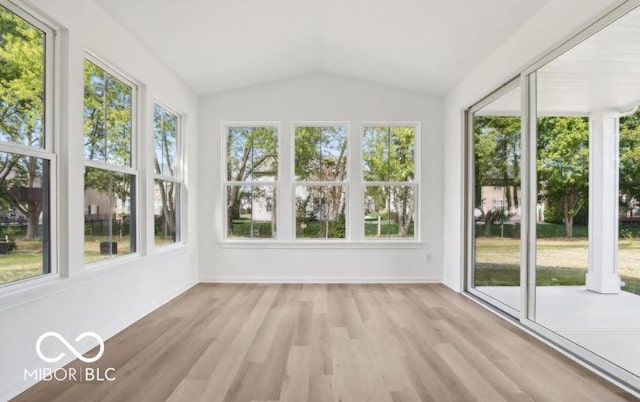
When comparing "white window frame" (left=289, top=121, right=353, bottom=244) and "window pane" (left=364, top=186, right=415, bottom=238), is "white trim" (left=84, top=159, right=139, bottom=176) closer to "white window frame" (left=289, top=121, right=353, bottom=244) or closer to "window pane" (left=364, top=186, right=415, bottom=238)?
"white window frame" (left=289, top=121, right=353, bottom=244)

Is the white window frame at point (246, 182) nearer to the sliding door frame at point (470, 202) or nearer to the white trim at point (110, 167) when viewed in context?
the white trim at point (110, 167)

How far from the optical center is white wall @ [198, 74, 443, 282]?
543cm

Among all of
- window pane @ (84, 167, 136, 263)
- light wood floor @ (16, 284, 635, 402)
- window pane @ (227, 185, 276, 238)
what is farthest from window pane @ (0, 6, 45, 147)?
window pane @ (227, 185, 276, 238)

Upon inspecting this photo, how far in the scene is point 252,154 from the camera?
18.1ft

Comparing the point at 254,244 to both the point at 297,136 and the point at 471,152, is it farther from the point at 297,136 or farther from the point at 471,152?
the point at 471,152

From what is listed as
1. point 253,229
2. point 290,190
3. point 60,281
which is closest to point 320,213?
point 290,190

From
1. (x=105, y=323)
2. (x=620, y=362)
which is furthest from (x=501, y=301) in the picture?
(x=105, y=323)

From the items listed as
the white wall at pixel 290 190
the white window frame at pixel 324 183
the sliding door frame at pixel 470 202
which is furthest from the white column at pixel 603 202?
the white window frame at pixel 324 183

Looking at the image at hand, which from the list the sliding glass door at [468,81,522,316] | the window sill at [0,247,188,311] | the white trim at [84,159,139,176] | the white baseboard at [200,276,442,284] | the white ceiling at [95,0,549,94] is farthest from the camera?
the white baseboard at [200,276,442,284]

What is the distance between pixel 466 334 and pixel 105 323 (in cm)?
304

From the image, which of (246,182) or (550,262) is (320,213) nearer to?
(246,182)

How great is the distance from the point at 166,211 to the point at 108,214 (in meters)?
1.23

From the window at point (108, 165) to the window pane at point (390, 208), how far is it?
3.08 meters

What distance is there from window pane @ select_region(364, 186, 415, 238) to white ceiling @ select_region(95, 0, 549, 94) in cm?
149
